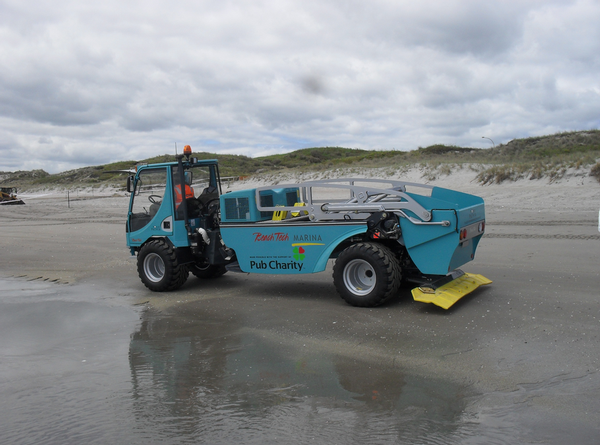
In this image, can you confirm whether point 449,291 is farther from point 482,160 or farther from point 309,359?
point 482,160

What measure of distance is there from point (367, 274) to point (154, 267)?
12.8ft

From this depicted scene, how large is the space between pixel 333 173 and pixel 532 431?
98.1 ft

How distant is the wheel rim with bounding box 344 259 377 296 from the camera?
288 inches

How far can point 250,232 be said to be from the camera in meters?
8.13

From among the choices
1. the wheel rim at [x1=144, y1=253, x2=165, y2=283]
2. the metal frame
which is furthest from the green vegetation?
the metal frame

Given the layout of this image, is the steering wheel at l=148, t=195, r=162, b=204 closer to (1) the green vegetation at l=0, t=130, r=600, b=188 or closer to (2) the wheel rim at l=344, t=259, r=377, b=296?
(1) the green vegetation at l=0, t=130, r=600, b=188

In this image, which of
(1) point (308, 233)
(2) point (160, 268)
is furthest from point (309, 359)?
(2) point (160, 268)

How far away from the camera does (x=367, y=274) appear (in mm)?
7395

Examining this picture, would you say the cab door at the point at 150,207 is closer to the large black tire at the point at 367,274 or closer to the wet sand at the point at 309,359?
the wet sand at the point at 309,359

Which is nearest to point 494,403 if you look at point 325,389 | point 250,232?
point 325,389

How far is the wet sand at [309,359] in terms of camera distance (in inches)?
156

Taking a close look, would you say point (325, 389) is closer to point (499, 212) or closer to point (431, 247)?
point (431, 247)

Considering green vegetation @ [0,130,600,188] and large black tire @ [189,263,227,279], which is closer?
large black tire @ [189,263,227,279]

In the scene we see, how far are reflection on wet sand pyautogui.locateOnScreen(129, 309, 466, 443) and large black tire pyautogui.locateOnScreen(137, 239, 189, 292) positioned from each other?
8.58 ft
